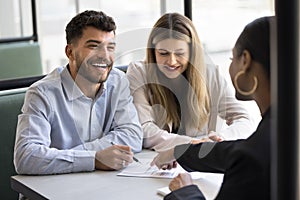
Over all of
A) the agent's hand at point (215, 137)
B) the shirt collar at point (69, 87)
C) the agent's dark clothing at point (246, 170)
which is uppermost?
the shirt collar at point (69, 87)

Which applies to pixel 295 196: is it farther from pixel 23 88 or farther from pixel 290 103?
pixel 23 88

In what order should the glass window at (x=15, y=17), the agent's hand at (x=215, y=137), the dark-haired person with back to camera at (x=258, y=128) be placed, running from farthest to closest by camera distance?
→ the glass window at (x=15, y=17), the agent's hand at (x=215, y=137), the dark-haired person with back to camera at (x=258, y=128)

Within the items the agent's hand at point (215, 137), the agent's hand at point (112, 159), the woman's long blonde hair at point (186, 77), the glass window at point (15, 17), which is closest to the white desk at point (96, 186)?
the agent's hand at point (112, 159)

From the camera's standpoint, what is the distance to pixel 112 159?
1.58 meters

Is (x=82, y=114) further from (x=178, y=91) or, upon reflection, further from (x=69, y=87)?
(x=178, y=91)

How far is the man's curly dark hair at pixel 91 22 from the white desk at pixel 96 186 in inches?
21.1

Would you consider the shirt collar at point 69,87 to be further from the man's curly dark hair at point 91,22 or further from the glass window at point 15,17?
the glass window at point 15,17

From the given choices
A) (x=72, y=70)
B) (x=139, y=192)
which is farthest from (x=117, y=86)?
(x=139, y=192)

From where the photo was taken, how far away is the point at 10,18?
4301 millimetres

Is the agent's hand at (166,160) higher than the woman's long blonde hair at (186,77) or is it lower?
lower

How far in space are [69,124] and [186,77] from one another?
511mm

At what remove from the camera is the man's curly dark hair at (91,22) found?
5.85 ft

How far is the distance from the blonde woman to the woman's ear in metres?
0.91

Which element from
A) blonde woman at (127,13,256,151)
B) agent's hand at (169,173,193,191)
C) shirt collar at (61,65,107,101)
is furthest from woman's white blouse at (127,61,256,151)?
agent's hand at (169,173,193,191)
